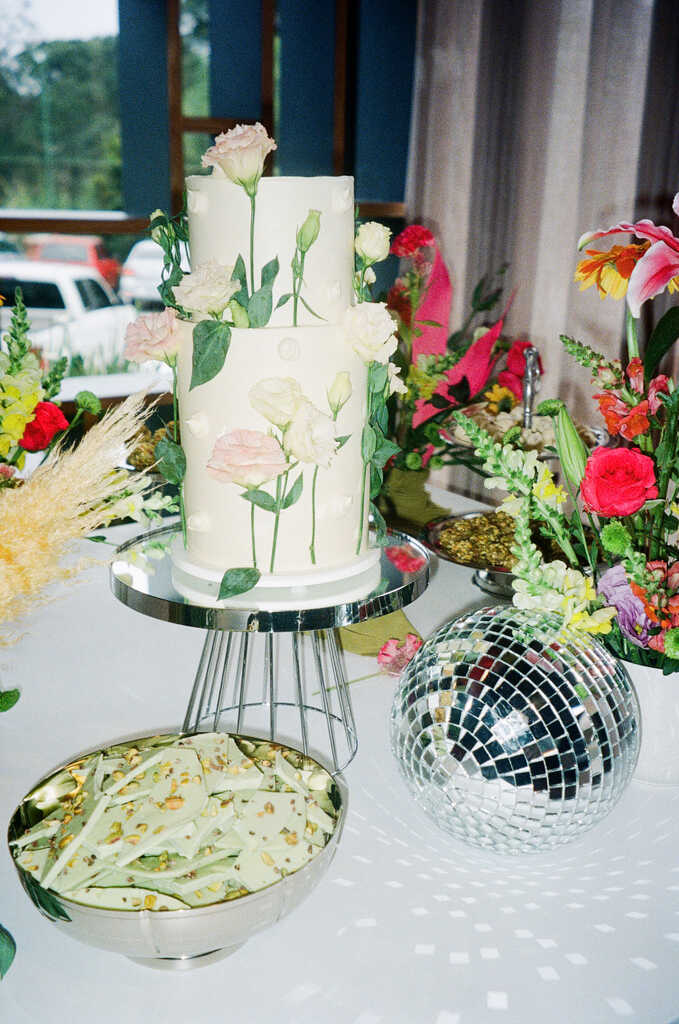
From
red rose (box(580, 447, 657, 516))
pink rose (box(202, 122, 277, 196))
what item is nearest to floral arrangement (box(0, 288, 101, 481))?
pink rose (box(202, 122, 277, 196))

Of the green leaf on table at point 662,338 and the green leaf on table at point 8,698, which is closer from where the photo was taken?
the green leaf on table at point 8,698

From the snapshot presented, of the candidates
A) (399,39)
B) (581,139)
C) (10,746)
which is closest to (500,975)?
(10,746)

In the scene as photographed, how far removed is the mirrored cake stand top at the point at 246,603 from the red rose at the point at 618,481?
20cm

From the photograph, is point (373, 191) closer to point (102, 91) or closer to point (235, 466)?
point (102, 91)

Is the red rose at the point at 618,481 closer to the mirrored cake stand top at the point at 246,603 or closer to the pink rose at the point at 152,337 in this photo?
the mirrored cake stand top at the point at 246,603

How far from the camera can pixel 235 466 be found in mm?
788

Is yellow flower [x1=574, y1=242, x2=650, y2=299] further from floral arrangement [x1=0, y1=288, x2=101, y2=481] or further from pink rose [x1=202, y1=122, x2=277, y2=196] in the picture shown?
floral arrangement [x1=0, y1=288, x2=101, y2=481]

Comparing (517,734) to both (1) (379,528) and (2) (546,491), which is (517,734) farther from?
(1) (379,528)

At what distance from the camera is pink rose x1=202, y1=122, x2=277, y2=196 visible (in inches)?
30.0

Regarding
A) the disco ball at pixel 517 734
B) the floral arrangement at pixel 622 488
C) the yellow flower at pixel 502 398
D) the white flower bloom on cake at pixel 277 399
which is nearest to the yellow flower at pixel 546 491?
the floral arrangement at pixel 622 488

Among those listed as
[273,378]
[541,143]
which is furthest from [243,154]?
[541,143]

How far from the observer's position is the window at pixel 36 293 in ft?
10.7

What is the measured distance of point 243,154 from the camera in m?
0.76

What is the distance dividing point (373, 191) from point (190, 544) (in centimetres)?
291
